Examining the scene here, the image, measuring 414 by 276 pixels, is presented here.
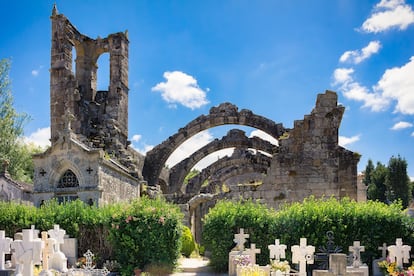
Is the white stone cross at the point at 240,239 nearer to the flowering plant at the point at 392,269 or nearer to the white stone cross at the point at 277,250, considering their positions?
the white stone cross at the point at 277,250

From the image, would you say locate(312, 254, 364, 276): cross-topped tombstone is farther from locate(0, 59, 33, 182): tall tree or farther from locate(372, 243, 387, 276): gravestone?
locate(0, 59, 33, 182): tall tree

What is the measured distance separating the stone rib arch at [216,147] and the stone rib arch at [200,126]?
1963 millimetres

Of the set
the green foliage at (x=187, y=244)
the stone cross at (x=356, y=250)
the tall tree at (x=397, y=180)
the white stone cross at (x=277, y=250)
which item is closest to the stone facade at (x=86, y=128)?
the green foliage at (x=187, y=244)

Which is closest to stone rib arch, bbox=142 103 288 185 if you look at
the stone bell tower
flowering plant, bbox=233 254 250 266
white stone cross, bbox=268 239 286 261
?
the stone bell tower

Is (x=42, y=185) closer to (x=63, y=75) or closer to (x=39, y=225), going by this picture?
(x=39, y=225)

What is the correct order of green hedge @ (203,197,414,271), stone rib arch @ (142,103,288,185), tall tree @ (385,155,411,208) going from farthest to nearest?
tall tree @ (385,155,411,208), stone rib arch @ (142,103,288,185), green hedge @ (203,197,414,271)

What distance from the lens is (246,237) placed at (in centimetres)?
1198

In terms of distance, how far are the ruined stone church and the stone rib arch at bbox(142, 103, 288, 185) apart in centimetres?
6

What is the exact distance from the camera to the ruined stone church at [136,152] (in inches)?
592

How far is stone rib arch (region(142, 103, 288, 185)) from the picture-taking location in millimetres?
25188

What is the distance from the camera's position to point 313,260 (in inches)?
400

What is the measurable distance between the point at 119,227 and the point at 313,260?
217 inches

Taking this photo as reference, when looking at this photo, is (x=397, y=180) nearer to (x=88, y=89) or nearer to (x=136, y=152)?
(x=136, y=152)

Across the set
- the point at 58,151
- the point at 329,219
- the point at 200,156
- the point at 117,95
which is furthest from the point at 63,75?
the point at 329,219
